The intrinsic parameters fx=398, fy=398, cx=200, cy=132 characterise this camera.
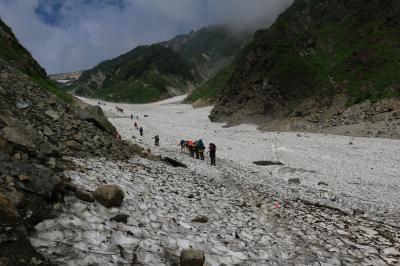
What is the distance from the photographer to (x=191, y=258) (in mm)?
8430

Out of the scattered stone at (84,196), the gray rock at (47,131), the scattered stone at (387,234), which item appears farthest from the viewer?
the gray rock at (47,131)

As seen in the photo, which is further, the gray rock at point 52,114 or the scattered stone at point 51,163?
the gray rock at point 52,114

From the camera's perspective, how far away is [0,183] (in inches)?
328

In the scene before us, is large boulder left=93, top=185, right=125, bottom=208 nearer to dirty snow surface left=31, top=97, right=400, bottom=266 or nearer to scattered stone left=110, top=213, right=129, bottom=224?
dirty snow surface left=31, top=97, right=400, bottom=266

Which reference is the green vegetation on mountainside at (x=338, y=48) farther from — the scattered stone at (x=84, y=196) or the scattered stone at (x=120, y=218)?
the scattered stone at (x=84, y=196)

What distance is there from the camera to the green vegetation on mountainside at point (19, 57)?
39.4m

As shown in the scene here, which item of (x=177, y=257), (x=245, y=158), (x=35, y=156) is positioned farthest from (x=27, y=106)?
(x=245, y=158)

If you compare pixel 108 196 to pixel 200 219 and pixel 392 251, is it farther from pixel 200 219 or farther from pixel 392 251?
pixel 392 251

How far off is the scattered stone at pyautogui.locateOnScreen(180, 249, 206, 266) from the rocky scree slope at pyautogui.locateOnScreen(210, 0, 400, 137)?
58.9 meters

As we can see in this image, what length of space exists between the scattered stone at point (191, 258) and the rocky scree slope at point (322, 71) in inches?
2317

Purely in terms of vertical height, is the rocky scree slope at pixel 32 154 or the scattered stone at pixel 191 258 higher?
the rocky scree slope at pixel 32 154

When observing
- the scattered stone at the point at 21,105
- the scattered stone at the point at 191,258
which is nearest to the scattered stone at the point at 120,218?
the scattered stone at the point at 191,258

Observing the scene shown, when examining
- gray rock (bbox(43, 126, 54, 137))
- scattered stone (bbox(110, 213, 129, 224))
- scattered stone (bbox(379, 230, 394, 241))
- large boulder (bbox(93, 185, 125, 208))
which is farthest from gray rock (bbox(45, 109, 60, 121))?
scattered stone (bbox(379, 230, 394, 241))

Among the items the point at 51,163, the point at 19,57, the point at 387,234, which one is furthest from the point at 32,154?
the point at 19,57
